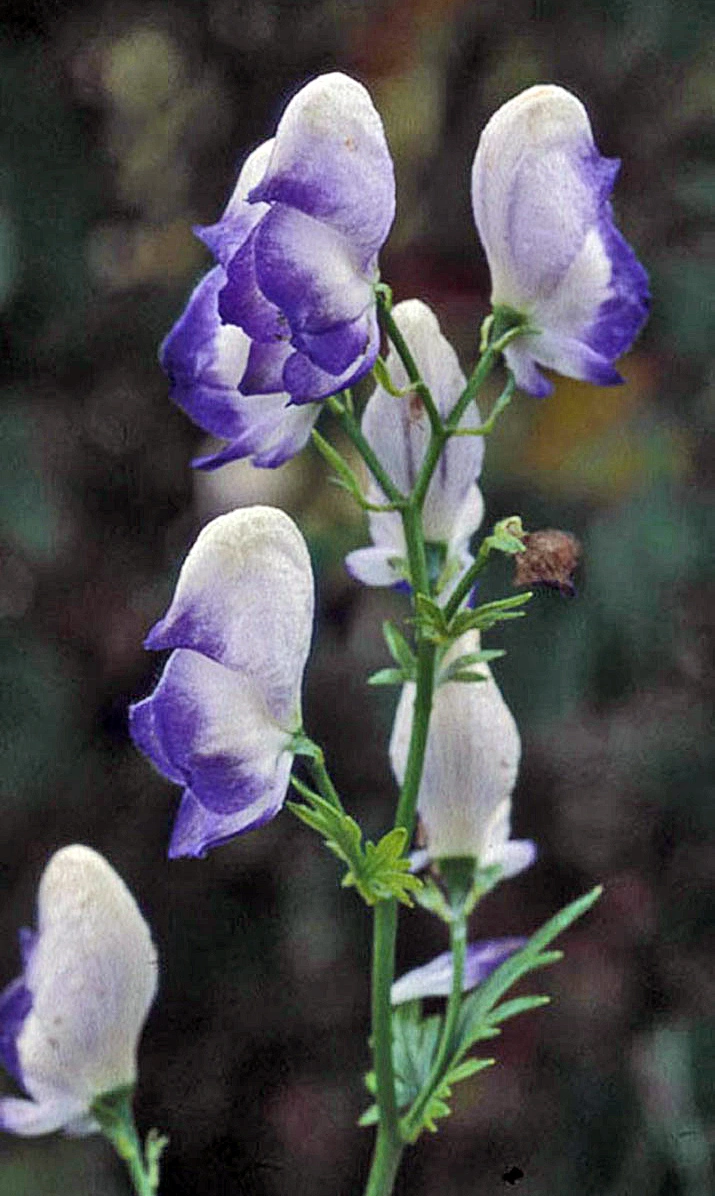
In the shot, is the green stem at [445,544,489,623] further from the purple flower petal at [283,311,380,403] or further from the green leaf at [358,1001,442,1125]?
the green leaf at [358,1001,442,1125]

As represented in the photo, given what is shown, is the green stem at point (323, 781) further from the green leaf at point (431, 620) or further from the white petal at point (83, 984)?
the white petal at point (83, 984)

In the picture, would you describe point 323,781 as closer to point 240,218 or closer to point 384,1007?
point 384,1007

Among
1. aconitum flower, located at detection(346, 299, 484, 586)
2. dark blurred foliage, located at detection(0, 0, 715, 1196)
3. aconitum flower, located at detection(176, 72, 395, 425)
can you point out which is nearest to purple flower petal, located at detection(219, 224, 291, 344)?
aconitum flower, located at detection(176, 72, 395, 425)

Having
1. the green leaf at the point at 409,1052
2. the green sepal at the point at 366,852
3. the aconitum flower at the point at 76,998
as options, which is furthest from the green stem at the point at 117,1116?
the green sepal at the point at 366,852

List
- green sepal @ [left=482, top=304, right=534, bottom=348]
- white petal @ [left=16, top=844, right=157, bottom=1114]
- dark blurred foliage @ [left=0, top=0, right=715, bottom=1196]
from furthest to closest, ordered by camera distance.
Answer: dark blurred foliage @ [left=0, top=0, right=715, bottom=1196], white petal @ [left=16, top=844, right=157, bottom=1114], green sepal @ [left=482, top=304, right=534, bottom=348]

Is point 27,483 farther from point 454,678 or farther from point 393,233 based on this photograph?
point 454,678

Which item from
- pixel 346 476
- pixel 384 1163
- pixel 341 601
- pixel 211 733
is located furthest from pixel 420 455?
pixel 341 601
